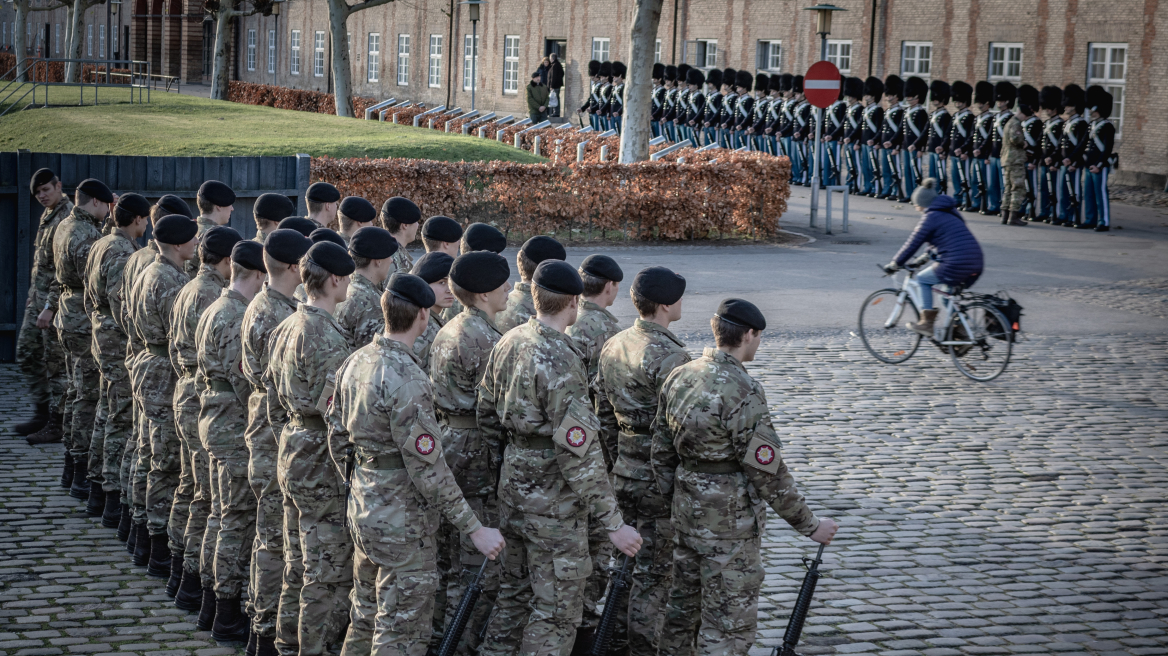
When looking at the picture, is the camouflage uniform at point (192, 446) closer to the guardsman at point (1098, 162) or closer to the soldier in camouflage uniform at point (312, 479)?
the soldier in camouflage uniform at point (312, 479)

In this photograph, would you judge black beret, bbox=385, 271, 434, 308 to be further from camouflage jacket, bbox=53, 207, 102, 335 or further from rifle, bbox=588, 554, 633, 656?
camouflage jacket, bbox=53, 207, 102, 335

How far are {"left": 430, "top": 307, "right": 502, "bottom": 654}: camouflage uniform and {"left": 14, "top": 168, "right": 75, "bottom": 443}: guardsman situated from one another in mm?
4518

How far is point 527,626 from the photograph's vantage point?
5059 millimetres

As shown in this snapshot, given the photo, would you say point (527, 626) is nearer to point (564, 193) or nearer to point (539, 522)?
point (539, 522)

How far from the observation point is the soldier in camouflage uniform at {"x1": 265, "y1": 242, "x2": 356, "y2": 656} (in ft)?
17.2

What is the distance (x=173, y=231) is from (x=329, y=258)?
1964 mm

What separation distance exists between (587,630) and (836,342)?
742 centimetres

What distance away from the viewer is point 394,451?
4836 millimetres

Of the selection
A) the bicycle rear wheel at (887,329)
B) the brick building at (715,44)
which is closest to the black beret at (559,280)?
the bicycle rear wheel at (887,329)

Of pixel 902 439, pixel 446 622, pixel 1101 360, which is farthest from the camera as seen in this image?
pixel 1101 360

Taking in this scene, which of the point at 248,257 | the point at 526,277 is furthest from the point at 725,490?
the point at 248,257

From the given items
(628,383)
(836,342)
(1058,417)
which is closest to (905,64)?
(836,342)

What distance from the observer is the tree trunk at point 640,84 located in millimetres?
20406

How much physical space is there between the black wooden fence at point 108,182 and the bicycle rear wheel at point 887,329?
5.87 metres
